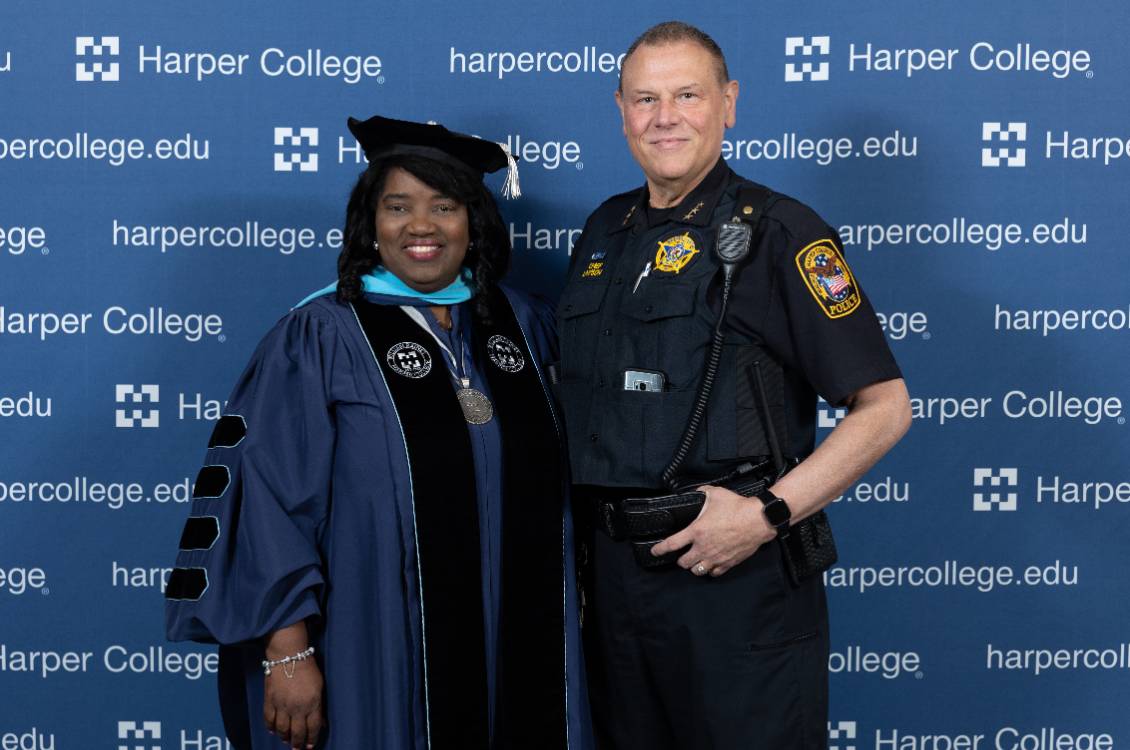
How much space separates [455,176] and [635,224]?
0.45 metres

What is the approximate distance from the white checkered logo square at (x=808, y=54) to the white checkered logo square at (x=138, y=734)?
108 inches

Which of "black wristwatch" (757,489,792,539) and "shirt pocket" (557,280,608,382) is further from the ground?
"shirt pocket" (557,280,608,382)

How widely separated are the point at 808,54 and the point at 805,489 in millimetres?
1478

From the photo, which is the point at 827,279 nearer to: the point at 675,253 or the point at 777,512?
the point at 675,253

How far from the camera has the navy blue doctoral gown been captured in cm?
230

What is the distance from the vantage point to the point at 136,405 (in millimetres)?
3207

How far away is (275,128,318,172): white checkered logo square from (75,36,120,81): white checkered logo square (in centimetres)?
50

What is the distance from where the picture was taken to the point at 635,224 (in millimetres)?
2535

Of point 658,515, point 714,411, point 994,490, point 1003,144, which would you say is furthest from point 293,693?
point 1003,144

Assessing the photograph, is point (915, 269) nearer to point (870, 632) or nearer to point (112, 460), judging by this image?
point (870, 632)

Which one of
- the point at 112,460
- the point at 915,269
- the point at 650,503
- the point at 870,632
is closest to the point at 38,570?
the point at 112,460

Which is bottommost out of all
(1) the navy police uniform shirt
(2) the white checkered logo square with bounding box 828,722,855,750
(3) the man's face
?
(2) the white checkered logo square with bounding box 828,722,855,750

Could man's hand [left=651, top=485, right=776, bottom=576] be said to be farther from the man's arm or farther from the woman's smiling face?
the woman's smiling face

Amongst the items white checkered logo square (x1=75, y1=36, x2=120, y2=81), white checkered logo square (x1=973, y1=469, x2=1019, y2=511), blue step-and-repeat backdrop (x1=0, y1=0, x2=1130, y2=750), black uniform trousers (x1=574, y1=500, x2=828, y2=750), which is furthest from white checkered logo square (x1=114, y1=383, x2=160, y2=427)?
white checkered logo square (x1=973, y1=469, x2=1019, y2=511)
